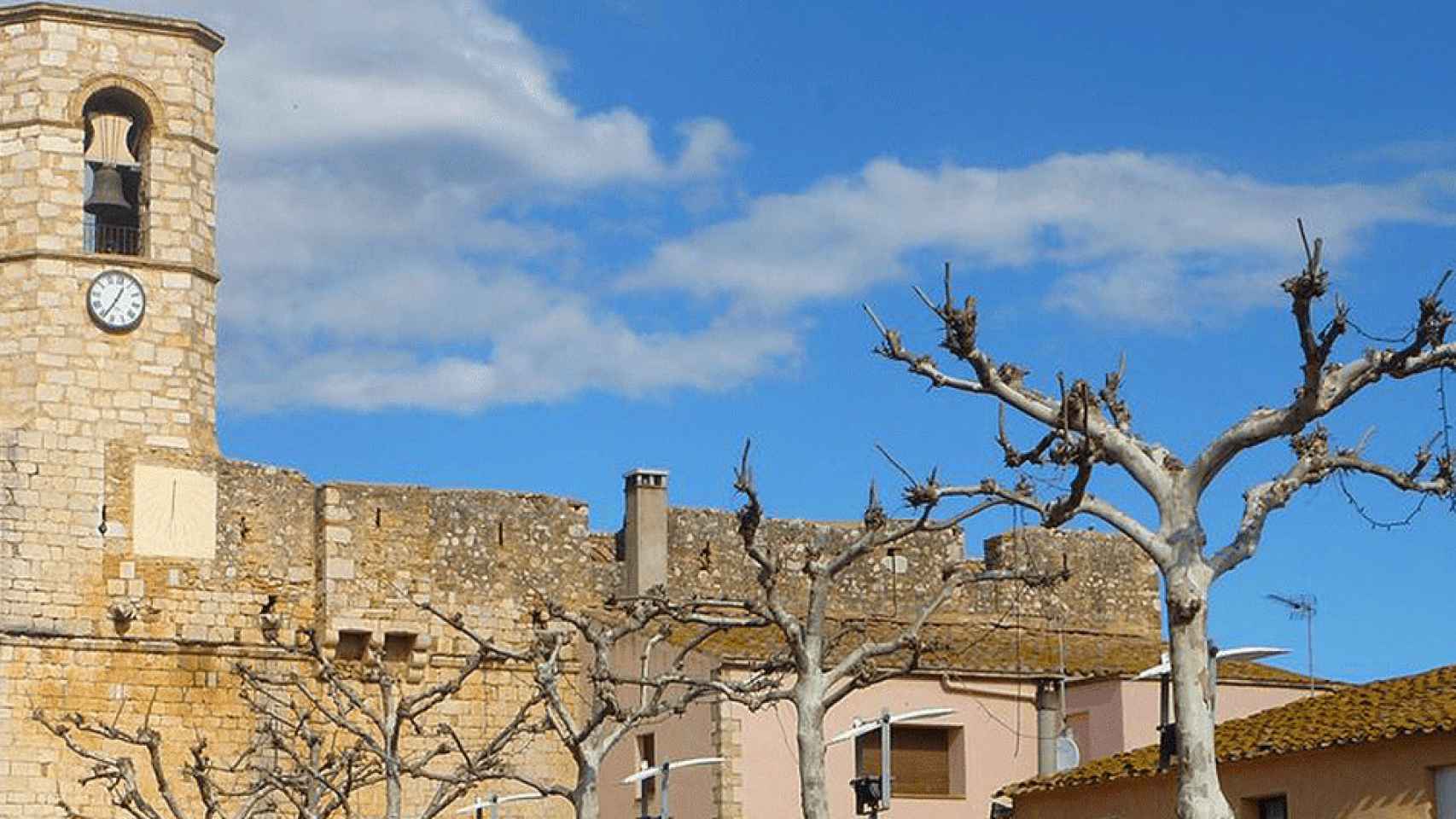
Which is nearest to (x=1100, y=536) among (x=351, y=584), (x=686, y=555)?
(x=686, y=555)

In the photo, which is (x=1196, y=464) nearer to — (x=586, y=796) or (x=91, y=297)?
(x=586, y=796)

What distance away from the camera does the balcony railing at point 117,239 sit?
125ft

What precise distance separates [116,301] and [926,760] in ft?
37.5

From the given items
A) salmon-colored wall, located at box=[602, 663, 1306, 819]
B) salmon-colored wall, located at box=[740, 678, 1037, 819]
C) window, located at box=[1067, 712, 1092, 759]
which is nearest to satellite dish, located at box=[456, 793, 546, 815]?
salmon-colored wall, located at box=[602, 663, 1306, 819]

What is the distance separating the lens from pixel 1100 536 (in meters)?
44.1

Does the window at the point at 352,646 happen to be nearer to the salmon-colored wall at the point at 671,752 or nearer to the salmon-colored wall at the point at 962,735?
the salmon-colored wall at the point at 671,752

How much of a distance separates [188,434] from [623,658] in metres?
6.14

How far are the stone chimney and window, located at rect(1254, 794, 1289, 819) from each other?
1500 cm

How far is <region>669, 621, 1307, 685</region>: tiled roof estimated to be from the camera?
37094mm

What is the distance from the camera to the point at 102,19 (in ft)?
124

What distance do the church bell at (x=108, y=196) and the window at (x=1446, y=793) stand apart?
19.9 m

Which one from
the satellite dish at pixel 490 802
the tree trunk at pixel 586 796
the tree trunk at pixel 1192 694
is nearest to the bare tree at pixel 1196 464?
the tree trunk at pixel 1192 694

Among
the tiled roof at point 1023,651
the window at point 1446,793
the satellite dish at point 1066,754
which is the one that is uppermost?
the tiled roof at point 1023,651

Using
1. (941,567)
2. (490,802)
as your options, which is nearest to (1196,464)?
(490,802)
